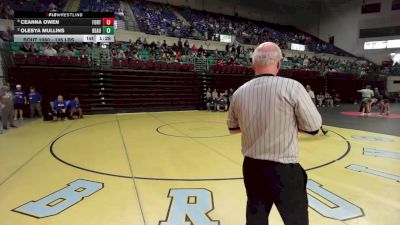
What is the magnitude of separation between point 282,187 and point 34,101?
11.9m

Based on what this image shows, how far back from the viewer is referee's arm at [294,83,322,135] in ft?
5.26

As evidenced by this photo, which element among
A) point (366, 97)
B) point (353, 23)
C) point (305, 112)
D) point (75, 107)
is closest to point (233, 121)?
point (305, 112)

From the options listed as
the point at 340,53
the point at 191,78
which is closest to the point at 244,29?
the point at 340,53

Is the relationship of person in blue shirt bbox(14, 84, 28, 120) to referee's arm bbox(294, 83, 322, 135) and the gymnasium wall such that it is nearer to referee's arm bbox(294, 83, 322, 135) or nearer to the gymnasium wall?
A: referee's arm bbox(294, 83, 322, 135)

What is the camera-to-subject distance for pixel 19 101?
10.6 meters

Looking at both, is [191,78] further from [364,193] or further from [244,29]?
[244,29]

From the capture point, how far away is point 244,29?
28.2m

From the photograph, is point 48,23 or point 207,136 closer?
point 207,136

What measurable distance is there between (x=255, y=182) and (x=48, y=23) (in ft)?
30.7

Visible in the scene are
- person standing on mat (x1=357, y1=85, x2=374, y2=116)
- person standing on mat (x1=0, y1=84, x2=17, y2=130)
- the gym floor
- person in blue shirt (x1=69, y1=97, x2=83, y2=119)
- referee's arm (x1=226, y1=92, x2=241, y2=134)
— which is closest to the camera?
referee's arm (x1=226, y1=92, x2=241, y2=134)
